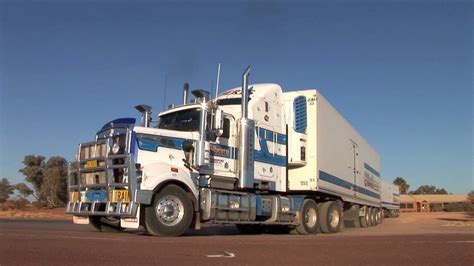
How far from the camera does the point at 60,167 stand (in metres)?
58.7

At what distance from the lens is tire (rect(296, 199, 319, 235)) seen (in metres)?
17.3

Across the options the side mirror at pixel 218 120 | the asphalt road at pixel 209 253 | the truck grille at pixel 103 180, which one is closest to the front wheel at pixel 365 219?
the side mirror at pixel 218 120

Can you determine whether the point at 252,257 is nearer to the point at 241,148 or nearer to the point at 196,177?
the point at 196,177

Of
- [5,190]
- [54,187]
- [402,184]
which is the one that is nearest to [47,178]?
[54,187]

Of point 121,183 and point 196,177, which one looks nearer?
point 121,183

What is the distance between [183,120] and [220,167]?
5.37 ft

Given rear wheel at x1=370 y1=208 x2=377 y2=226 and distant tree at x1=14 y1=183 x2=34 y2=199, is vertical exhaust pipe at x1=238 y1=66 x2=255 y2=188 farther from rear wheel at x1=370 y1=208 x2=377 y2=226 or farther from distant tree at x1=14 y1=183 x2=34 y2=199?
distant tree at x1=14 y1=183 x2=34 y2=199

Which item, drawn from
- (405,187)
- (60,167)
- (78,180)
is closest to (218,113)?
(78,180)

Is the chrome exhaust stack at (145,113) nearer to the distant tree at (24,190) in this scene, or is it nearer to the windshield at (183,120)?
the windshield at (183,120)

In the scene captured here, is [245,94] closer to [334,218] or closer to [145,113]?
[145,113]

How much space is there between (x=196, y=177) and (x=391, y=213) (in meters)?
38.4

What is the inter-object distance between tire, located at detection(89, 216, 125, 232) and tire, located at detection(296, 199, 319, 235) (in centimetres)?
604

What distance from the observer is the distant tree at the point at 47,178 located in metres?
54.6

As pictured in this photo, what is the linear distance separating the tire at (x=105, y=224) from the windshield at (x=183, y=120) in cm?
294
